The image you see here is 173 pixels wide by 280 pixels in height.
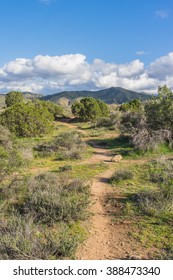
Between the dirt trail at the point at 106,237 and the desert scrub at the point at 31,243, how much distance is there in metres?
0.38

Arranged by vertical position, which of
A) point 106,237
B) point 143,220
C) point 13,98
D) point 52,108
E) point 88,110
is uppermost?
point 13,98

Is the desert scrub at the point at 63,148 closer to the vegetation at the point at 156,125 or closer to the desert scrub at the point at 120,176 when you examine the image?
the vegetation at the point at 156,125

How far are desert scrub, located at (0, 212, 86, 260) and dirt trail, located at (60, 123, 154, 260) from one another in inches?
14.8

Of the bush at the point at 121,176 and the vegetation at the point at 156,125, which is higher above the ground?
the vegetation at the point at 156,125

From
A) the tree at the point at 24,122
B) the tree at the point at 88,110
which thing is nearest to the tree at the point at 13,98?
the tree at the point at 88,110

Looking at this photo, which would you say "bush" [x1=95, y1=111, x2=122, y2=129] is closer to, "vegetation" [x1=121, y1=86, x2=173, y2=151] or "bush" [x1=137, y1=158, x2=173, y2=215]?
"vegetation" [x1=121, y1=86, x2=173, y2=151]

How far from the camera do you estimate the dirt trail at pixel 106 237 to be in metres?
7.42

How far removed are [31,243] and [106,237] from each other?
236 centimetres

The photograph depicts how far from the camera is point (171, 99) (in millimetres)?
22797

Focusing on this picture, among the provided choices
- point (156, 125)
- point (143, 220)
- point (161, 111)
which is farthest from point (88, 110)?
point (143, 220)

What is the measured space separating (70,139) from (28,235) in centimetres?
1444

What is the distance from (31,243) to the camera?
23.1ft

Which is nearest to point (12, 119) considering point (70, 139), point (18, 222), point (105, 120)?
point (70, 139)

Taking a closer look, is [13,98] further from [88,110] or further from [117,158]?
[117,158]
